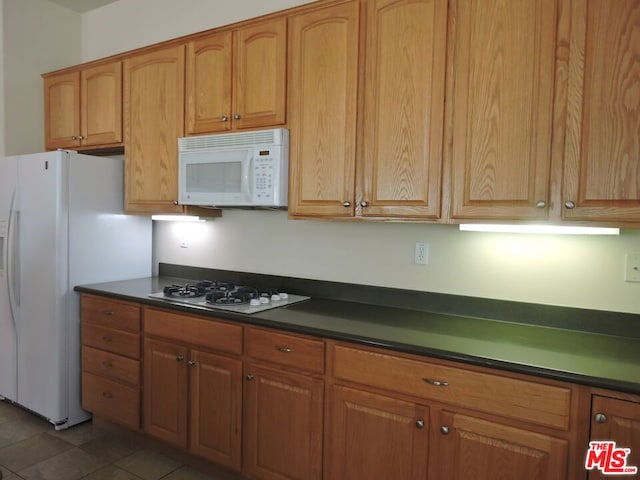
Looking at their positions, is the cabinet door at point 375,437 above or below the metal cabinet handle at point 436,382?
below

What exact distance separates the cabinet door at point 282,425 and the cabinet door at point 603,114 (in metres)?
1.28

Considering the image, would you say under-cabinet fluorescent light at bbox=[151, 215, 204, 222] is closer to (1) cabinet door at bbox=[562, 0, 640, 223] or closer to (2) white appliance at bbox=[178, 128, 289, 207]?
(2) white appliance at bbox=[178, 128, 289, 207]

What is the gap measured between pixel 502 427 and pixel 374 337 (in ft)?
1.77

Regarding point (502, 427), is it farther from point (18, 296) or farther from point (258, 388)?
point (18, 296)

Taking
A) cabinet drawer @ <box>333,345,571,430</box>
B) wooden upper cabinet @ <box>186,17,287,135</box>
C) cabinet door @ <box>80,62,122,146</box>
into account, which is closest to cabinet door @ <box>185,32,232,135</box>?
wooden upper cabinet @ <box>186,17,287,135</box>

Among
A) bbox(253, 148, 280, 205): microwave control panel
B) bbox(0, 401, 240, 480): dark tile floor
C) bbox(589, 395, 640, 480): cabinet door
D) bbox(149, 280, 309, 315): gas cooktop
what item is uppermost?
bbox(253, 148, 280, 205): microwave control panel

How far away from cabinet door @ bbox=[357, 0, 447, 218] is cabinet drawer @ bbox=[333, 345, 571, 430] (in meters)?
0.64

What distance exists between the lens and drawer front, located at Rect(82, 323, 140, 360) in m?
2.56

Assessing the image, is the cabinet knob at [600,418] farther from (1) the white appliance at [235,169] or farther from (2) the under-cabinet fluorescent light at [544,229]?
(1) the white appliance at [235,169]

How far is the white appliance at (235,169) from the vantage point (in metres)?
2.27

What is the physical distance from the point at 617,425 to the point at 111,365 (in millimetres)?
2506

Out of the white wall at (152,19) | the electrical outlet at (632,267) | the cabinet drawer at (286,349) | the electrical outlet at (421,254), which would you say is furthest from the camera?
the white wall at (152,19)

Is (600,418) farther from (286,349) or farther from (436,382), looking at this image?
(286,349)

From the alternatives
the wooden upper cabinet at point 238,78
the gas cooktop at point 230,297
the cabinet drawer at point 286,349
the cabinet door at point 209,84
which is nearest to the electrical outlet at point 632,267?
the cabinet drawer at point 286,349
